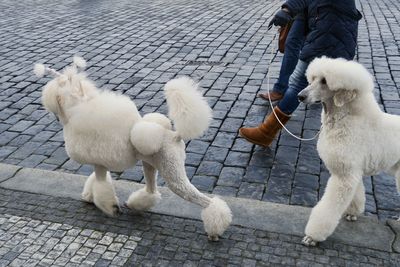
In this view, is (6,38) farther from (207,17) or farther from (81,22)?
(207,17)

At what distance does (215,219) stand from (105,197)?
0.98 m

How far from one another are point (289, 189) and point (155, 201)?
130 cm

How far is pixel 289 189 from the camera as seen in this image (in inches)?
165

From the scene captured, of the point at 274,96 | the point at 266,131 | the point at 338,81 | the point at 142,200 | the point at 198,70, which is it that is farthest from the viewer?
the point at 198,70

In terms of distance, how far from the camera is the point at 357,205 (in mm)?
3639

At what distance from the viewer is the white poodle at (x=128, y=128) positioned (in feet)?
10.4

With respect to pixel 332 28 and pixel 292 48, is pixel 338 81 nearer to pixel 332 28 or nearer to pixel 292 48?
pixel 332 28

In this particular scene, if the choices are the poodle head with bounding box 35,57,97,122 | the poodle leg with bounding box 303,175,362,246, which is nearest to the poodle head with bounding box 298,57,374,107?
the poodle leg with bounding box 303,175,362,246

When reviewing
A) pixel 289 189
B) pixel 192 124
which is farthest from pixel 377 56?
pixel 192 124

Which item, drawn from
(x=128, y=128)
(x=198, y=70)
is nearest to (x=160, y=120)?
(x=128, y=128)

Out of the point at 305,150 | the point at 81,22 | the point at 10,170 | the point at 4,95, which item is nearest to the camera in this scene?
the point at 10,170

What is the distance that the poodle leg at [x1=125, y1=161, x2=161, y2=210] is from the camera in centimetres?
378

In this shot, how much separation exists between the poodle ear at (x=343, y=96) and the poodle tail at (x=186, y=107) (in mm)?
945

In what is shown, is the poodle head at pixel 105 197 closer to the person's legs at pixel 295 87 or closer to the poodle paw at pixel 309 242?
the poodle paw at pixel 309 242
